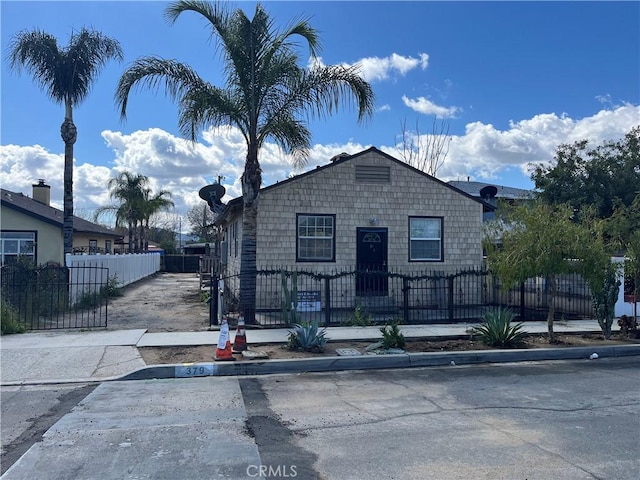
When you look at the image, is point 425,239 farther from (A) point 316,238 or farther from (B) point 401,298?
(A) point 316,238

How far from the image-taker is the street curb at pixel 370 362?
8383mm

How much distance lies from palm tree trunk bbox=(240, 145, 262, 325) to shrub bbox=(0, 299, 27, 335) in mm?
4819

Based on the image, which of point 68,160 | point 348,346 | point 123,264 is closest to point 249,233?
point 348,346

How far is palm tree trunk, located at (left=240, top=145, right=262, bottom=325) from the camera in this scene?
12594 mm

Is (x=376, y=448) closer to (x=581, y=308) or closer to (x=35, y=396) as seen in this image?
(x=35, y=396)

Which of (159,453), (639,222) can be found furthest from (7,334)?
→ (639,222)

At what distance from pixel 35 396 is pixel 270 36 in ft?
30.3

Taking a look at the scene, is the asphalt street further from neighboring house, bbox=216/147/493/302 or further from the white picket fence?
the white picket fence

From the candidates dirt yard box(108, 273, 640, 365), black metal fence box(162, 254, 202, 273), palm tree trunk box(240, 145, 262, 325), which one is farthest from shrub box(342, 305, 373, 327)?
black metal fence box(162, 254, 202, 273)

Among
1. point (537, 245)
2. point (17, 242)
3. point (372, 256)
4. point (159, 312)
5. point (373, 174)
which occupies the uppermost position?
point (373, 174)

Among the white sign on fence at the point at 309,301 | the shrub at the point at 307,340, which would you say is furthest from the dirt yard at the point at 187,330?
the white sign on fence at the point at 309,301

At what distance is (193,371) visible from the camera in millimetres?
8383

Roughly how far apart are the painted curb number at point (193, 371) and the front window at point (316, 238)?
745 centimetres

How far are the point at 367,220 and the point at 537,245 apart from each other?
21.3 feet
